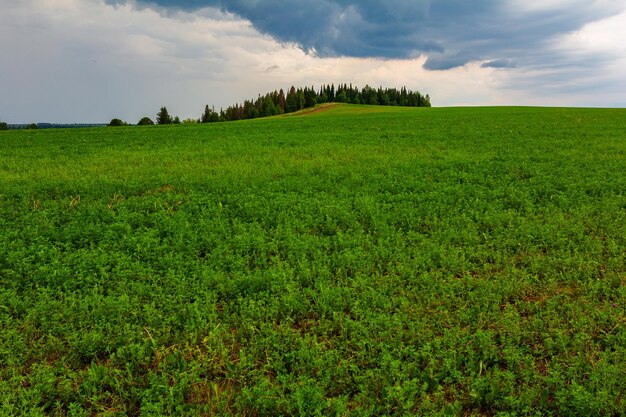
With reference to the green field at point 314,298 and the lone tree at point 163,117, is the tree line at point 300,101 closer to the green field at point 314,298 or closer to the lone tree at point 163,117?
the lone tree at point 163,117

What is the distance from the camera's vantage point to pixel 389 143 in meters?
22.2

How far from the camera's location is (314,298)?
→ 234 inches

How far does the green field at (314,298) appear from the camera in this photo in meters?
4.25

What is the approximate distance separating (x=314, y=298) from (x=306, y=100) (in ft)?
458

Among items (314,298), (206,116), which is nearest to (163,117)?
(206,116)

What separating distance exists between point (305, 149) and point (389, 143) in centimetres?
520

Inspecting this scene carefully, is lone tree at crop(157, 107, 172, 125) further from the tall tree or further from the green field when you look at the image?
the green field

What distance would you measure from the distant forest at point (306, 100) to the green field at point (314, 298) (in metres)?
115

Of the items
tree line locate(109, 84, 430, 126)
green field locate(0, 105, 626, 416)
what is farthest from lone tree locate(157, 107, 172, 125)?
green field locate(0, 105, 626, 416)

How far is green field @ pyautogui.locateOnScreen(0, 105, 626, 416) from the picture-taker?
13.9 ft

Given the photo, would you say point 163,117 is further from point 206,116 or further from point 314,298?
point 314,298

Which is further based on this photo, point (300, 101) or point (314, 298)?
point (300, 101)

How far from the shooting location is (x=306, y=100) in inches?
5502

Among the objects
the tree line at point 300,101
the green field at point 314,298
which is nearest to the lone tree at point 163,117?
the tree line at point 300,101
